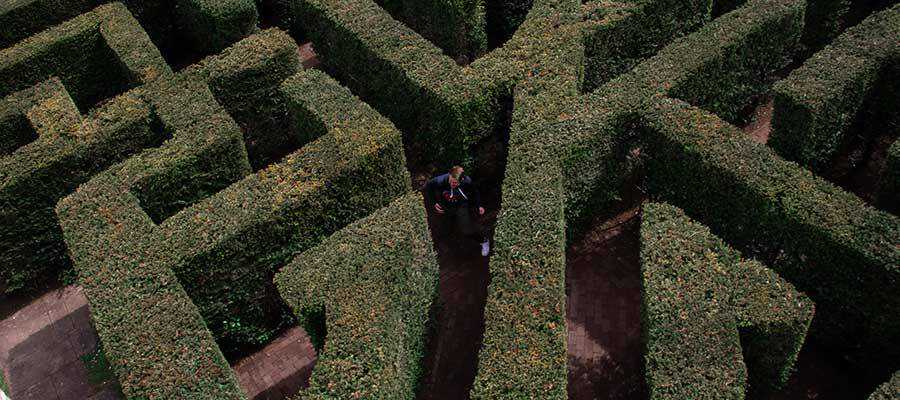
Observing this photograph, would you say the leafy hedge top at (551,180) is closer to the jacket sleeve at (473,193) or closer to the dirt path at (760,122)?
the jacket sleeve at (473,193)

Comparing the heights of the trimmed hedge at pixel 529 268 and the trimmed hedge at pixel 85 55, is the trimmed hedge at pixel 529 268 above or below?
below

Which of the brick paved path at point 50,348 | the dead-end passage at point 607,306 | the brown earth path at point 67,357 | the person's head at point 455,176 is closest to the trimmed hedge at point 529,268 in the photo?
the person's head at point 455,176

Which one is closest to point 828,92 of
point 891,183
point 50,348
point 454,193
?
point 891,183

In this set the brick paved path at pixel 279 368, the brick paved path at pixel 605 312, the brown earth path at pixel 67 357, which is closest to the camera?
the brick paved path at pixel 605 312

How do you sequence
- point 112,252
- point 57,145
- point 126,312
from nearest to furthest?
1. point 126,312
2. point 112,252
3. point 57,145

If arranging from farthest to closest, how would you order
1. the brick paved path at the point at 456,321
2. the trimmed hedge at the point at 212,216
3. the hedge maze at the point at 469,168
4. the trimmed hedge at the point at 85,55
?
the trimmed hedge at the point at 85,55, the brick paved path at the point at 456,321, the trimmed hedge at the point at 212,216, the hedge maze at the point at 469,168

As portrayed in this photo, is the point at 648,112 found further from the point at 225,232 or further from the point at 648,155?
the point at 225,232

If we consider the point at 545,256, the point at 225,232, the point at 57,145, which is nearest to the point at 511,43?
the point at 545,256
